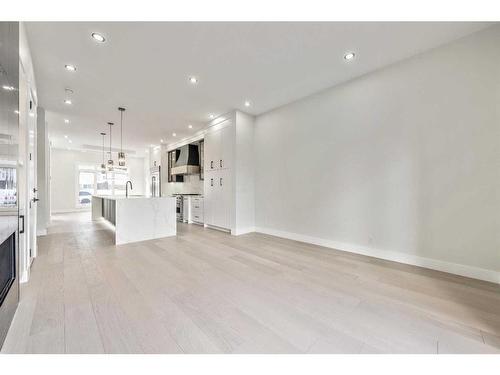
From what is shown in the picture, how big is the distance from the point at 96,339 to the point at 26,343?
0.43 meters

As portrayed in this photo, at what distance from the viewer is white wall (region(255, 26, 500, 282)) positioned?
2.30 metres

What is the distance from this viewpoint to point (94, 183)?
9.74 meters

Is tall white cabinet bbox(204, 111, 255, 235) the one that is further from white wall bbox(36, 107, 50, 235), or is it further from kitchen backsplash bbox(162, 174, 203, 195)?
white wall bbox(36, 107, 50, 235)

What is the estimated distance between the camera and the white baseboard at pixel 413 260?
2.29 meters

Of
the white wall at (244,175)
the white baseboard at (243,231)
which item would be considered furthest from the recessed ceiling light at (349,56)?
the white baseboard at (243,231)

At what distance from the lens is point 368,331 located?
1.49 m

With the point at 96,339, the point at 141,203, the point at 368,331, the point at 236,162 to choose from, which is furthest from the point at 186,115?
the point at 368,331

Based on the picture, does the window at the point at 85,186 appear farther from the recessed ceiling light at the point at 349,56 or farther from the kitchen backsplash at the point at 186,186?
the recessed ceiling light at the point at 349,56

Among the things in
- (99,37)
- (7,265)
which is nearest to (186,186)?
(99,37)

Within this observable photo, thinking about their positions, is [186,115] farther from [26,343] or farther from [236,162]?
[26,343]

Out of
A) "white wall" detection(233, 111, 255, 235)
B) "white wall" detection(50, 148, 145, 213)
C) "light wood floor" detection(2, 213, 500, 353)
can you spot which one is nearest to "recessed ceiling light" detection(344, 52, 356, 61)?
"white wall" detection(233, 111, 255, 235)

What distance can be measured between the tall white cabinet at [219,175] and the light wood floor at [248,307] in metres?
1.97

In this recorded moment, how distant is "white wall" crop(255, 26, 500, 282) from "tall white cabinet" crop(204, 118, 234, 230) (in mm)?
1515

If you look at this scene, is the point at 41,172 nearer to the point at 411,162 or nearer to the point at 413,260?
the point at 411,162
